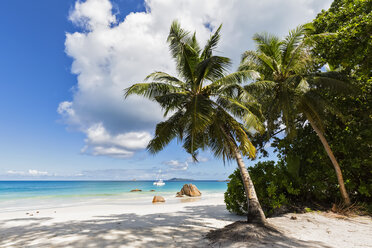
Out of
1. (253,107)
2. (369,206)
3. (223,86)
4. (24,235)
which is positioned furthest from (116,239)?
(369,206)

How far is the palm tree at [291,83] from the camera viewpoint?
27.3 feet

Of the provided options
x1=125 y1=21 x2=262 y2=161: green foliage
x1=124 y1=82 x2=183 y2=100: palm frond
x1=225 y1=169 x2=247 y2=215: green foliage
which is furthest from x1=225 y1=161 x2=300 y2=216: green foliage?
x1=124 y1=82 x2=183 y2=100: palm frond

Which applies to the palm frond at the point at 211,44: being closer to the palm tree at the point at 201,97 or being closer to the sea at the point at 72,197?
the palm tree at the point at 201,97

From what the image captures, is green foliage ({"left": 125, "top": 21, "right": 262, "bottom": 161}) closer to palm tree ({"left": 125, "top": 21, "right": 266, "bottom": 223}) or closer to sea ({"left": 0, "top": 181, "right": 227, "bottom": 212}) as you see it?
palm tree ({"left": 125, "top": 21, "right": 266, "bottom": 223})

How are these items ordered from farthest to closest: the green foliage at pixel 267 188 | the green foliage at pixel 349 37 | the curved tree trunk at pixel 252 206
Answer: the green foliage at pixel 267 188 < the green foliage at pixel 349 37 < the curved tree trunk at pixel 252 206

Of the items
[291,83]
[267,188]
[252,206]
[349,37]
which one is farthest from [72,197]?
[349,37]

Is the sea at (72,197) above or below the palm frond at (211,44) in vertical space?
below

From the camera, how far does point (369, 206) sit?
320 inches

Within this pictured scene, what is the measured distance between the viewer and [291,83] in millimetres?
8578

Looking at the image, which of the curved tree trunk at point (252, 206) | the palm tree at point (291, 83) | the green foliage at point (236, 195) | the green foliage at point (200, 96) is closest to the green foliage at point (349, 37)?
the palm tree at point (291, 83)

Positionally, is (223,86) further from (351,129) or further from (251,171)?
(351,129)

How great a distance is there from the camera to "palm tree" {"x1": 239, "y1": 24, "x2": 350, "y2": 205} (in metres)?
8.33

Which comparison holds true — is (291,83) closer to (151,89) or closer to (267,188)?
(267,188)

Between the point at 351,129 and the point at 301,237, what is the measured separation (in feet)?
21.8
